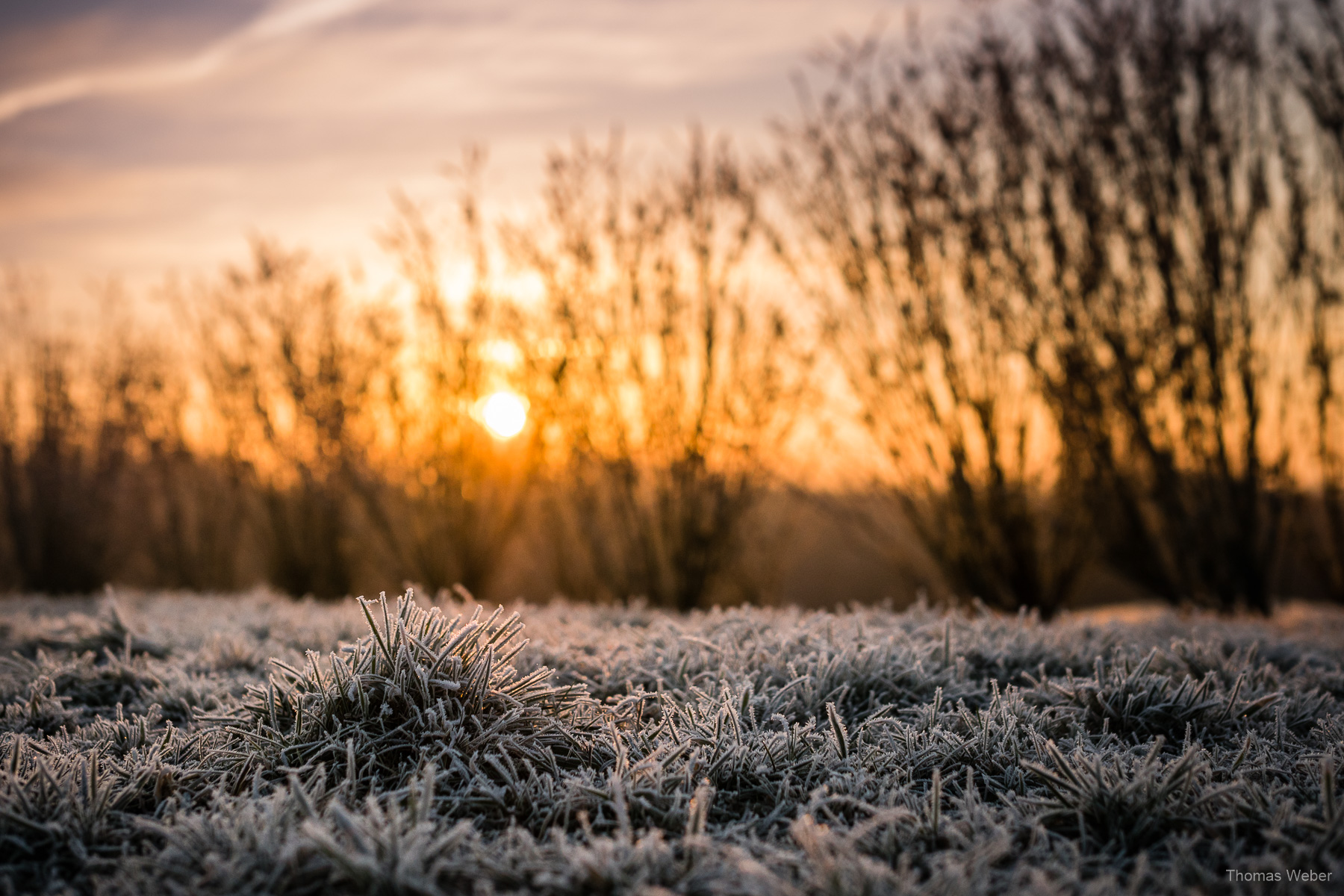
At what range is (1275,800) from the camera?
175cm

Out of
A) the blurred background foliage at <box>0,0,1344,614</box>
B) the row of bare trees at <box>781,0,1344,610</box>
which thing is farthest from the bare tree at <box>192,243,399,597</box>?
the row of bare trees at <box>781,0,1344,610</box>

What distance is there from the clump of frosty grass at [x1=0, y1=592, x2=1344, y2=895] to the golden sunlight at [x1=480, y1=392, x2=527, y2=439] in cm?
474

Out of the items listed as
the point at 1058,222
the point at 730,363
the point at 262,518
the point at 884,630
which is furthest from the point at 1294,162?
the point at 262,518

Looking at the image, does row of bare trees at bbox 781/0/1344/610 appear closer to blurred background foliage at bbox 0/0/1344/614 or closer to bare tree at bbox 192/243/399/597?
blurred background foliage at bbox 0/0/1344/614

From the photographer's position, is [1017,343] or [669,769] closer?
[669,769]

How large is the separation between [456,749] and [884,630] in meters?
1.94

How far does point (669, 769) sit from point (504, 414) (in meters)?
6.16

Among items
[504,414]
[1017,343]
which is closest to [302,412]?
[504,414]

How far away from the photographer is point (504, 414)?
7.70 meters

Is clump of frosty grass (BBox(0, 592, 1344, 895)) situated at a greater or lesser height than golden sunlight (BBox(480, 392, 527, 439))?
lesser

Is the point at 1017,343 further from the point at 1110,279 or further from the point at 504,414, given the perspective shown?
the point at 504,414

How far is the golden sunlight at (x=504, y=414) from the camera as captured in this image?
758cm

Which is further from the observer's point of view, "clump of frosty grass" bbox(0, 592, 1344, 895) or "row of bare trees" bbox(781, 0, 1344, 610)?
"row of bare trees" bbox(781, 0, 1344, 610)

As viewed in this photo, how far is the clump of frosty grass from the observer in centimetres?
150
